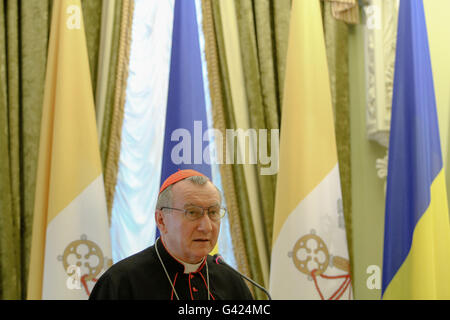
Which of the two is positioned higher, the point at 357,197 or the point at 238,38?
the point at 238,38

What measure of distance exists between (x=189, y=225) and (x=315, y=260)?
1614mm

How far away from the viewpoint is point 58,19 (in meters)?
4.12

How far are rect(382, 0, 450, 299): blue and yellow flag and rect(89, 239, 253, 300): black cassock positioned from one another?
1447 millimetres

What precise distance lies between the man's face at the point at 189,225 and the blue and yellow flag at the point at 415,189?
1.73 meters

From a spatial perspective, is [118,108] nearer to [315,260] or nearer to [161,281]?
[315,260]

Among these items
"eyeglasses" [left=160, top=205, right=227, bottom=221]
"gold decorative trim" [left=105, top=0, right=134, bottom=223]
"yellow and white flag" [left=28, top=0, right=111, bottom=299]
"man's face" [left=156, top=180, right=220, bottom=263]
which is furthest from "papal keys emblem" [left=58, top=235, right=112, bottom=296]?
"eyeglasses" [left=160, top=205, right=227, bottom=221]

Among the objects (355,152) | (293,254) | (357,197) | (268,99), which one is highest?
(268,99)

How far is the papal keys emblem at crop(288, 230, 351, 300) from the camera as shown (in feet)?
13.1

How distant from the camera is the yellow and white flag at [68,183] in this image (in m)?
3.86

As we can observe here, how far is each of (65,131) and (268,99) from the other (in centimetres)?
142

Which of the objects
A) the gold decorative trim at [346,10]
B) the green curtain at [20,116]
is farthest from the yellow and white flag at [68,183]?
the gold decorative trim at [346,10]
